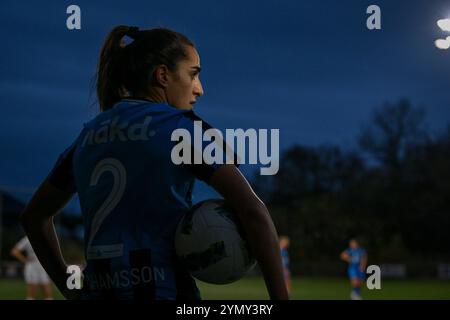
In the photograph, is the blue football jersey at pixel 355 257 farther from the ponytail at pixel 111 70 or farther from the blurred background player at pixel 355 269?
the ponytail at pixel 111 70

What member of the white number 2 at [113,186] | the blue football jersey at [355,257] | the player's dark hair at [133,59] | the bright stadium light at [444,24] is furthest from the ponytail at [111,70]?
the blue football jersey at [355,257]

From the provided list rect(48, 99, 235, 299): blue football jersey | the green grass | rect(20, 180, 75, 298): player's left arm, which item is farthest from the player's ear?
the green grass

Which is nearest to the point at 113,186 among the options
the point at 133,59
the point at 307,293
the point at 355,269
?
the point at 133,59

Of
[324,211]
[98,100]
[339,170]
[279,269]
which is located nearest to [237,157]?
[279,269]

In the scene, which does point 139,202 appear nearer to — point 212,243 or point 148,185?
point 148,185

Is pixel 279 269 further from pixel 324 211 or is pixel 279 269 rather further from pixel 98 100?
pixel 324 211

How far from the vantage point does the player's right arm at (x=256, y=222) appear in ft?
6.02

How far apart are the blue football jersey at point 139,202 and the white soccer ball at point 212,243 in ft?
0.11

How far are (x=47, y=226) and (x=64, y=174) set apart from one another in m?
0.21

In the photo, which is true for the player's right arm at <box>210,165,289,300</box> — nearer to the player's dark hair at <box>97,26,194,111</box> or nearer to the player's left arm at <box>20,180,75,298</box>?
the player's dark hair at <box>97,26,194,111</box>

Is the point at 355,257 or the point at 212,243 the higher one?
the point at 212,243

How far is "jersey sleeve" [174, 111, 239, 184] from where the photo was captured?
1919 millimetres

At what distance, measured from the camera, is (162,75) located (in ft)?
7.02

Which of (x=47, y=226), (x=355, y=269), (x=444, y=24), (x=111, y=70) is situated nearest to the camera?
(x=111, y=70)
